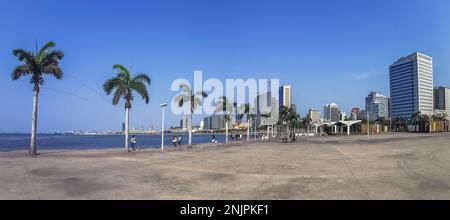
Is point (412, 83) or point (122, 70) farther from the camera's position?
point (412, 83)

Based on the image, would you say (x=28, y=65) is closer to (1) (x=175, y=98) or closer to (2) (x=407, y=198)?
(1) (x=175, y=98)

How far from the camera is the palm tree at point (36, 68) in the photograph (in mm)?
25984

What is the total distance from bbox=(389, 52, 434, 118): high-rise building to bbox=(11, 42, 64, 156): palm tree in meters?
156

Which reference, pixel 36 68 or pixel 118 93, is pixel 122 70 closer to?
pixel 118 93

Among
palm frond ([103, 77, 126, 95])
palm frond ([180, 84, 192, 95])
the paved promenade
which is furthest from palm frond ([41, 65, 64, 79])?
palm frond ([180, 84, 192, 95])

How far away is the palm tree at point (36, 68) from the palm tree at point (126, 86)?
613 centimetres

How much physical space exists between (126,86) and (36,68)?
7913 mm

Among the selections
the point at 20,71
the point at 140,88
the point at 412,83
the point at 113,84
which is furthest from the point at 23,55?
the point at 412,83

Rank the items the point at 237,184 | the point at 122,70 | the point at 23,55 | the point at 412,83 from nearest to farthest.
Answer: the point at 237,184
the point at 23,55
the point at 122,70
the point at 412,83

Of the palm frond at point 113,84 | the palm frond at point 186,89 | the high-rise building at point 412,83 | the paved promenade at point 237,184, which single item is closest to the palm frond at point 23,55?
the palm frond at point 113,84

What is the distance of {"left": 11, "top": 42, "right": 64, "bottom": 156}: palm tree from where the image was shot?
1023 inches

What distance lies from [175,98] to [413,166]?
31504 mm

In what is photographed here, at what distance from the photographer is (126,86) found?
32906mm
